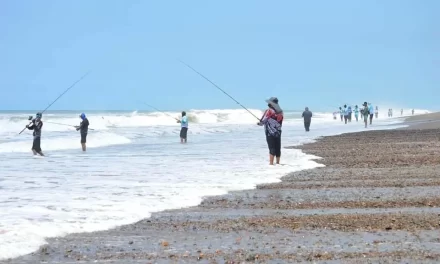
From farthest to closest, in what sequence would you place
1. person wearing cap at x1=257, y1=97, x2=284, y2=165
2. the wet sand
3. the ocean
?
person wearing cap at x1=257, y1=97, x2=284, y2=165
the ocean
the wet sand

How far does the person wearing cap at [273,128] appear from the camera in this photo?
15719 mm

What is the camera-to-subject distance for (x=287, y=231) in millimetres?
6805

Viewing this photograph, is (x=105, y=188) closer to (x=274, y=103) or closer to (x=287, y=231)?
(x=287, y=231)

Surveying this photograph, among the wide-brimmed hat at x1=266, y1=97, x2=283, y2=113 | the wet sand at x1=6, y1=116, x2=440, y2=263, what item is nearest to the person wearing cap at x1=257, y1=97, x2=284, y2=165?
the wide-brimmed hat at x1=266, y1=97, x2=283, y2=113

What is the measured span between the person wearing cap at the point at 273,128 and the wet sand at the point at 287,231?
4.37m

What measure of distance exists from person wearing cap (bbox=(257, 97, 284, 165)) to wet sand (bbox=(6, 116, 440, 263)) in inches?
172

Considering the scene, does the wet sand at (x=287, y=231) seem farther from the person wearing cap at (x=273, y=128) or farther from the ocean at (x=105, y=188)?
the person wearing cap at (x=273, y=128)

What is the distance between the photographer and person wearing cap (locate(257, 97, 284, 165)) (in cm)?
1572

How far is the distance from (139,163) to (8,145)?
12.9 meters

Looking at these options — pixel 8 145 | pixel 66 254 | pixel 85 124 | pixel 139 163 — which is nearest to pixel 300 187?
pixel 66 254

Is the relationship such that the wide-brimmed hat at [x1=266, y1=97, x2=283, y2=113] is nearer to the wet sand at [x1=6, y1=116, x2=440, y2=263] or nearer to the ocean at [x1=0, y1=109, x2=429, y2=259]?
the ocean at [x1=0, y1=109, x2=429, y2=259]

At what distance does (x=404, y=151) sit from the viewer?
60.6ft

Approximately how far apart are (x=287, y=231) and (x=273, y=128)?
915 cm

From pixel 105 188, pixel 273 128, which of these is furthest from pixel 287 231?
pixel 273 128
